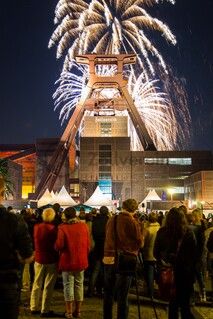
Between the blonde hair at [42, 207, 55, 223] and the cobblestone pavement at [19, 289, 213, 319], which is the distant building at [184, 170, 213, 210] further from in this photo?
the blonde hair at [42, 207, 55, 223]

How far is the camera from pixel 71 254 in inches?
275

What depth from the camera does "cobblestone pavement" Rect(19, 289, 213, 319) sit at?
7.41 meters

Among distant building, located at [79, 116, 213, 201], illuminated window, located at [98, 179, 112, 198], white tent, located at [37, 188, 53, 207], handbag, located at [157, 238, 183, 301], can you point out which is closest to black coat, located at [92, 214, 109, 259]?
handbag, located at [157, 238, 183, 301]

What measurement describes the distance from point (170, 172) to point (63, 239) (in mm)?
52058

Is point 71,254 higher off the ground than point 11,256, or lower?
lower

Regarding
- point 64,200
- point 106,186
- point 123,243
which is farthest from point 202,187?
point 123,243

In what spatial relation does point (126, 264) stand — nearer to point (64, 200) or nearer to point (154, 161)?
point (64, 200)

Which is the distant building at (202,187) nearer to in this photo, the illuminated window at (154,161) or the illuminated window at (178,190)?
the illuminated window at (178,190)

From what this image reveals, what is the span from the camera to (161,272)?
235 inches

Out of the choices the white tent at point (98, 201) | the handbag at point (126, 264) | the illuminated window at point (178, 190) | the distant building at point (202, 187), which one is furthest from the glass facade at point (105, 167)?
the handbag at point (126, 264)

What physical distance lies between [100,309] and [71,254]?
1.67 meters

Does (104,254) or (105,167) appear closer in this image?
(104,254)

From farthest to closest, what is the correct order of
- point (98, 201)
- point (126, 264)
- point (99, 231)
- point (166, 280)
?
point (98, 201) → point (99, 231) → point (166, 280) → point (126, 264)

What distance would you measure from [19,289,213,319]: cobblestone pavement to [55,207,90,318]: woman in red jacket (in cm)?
45
